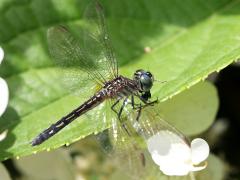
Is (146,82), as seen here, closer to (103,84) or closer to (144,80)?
(144,80)

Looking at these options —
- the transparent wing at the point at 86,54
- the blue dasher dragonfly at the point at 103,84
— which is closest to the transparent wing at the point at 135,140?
the blue dasher dragonfly at the point at 103,84

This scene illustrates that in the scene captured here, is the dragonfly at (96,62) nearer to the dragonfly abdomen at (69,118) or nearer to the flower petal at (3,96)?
the dragonfly abdomen at (69,118)

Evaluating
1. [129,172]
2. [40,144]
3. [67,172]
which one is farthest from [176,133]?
[67,172]

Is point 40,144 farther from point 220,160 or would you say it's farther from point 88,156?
point 220,160

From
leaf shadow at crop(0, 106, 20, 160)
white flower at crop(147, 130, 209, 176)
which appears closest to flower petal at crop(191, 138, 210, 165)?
white flower at crop(147, 130, 209, 176)

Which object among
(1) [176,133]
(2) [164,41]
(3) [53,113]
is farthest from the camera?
(2) [164,41]
